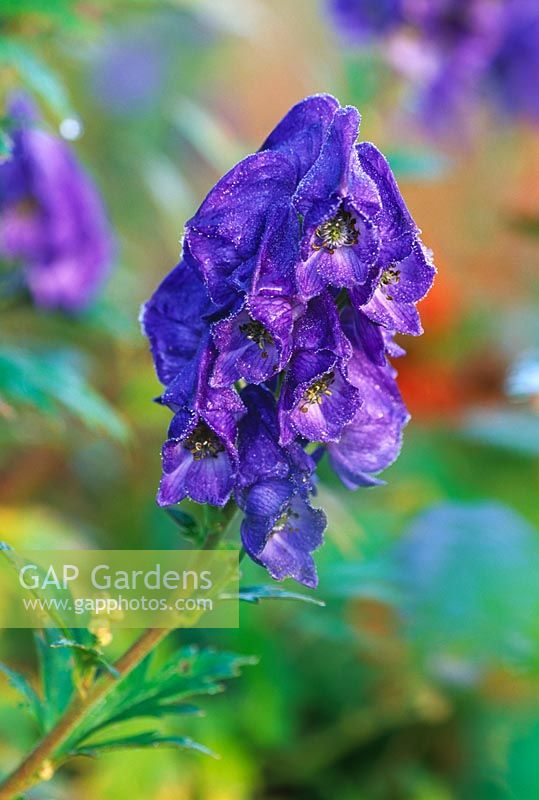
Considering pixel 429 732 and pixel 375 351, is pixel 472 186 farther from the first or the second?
pixel 375 351

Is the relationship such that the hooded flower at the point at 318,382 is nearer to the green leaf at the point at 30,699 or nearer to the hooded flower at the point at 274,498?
the hooded flower at the point at 274,498

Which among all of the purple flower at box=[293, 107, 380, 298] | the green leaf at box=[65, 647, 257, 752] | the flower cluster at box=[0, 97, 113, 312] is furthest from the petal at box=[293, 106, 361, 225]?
the flower cluster at box=[0, 97, 113, 312]

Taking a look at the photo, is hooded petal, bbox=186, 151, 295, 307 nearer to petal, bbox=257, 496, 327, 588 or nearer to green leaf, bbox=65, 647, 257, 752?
petal, bbox=257, 496, 327, 588

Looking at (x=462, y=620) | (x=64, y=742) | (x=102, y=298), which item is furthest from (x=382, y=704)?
(x=64, y=742)

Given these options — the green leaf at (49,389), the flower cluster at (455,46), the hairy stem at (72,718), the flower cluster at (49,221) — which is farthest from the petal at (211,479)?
the flower cluster at (455,46)

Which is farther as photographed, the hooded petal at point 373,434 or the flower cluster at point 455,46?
the flower cluster at point 455,46

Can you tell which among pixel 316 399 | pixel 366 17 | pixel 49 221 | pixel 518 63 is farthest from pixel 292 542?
pixel 518 63
